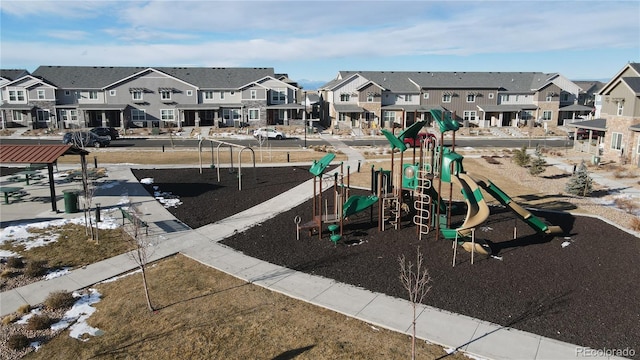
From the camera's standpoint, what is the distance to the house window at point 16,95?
60625mm

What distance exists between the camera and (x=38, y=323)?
1220 cm

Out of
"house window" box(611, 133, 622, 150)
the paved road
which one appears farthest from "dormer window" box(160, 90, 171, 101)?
"house window" box(611, 133, 622, 150)

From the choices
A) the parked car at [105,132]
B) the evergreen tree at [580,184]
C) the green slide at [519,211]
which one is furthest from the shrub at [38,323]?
the parked car at [105,132]

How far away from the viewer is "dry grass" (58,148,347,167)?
37500 mm

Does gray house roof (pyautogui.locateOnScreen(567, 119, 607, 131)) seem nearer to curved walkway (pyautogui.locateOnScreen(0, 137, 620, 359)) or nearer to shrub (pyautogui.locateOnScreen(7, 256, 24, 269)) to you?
curved walkway (pyautogui.locateOnScreen(0, 137, 620, 359))

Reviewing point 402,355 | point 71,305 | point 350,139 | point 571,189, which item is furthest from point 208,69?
point 402,355

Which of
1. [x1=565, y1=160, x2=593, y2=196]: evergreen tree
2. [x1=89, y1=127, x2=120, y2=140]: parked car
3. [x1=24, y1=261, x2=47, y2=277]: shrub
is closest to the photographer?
[x1=24, y1=261, x2=47, y2=277]: shrub

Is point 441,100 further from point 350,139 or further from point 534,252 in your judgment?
point 534,252

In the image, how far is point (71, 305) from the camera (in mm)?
13508

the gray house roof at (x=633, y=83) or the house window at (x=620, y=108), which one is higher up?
the gray house roof at (x=633, y=83)

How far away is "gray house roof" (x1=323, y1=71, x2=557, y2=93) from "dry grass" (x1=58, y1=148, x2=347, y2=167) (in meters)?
26.6

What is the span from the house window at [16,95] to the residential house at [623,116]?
66.3 meters

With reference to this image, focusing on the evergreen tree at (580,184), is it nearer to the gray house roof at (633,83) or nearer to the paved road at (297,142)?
the gray house roof at (633,83)

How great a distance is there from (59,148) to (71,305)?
11907mm
